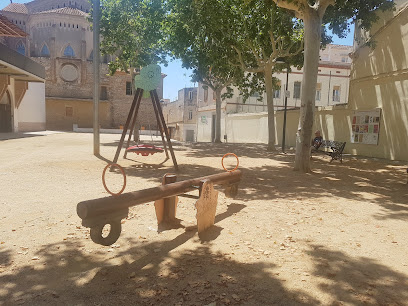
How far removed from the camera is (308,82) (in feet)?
29.5

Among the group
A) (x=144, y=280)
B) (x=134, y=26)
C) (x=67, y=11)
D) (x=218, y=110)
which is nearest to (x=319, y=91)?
(x=218, y=110)

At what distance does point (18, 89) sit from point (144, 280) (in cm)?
2762

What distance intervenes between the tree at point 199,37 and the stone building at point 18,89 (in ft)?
30.2

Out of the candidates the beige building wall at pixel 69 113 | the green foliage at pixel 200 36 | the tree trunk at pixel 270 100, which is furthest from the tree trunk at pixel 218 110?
the beige building wall at pixel 69 113

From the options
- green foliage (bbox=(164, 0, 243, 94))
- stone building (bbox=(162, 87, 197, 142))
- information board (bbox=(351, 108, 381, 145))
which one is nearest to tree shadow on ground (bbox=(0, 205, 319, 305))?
information board (bbox=(351, 108, 381, 145))

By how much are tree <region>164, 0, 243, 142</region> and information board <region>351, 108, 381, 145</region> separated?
23.3ft

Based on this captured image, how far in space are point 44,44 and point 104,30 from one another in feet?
69.5

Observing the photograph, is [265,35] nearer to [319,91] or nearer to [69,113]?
[319,91]

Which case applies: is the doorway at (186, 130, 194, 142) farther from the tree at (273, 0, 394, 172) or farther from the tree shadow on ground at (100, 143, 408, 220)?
the tree at (273, 0, 394, 172)

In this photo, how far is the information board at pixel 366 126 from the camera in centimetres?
1356

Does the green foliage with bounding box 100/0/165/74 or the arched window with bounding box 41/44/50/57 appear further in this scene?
the arched window with bounding box 41/44/50/57

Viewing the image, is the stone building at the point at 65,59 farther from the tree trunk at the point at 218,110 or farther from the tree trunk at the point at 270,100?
the tree trunk at the point at 270,100

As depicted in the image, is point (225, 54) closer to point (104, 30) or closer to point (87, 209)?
point (104, 30)

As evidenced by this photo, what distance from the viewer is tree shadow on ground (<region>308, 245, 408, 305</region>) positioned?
2625 millimetres
